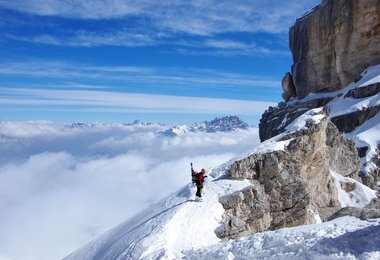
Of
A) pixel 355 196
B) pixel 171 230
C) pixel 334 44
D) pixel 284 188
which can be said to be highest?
pixel 334 44

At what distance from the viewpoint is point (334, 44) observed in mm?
101062

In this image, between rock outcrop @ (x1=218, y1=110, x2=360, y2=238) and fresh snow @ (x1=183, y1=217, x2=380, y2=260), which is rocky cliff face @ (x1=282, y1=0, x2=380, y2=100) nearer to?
rock outcrop @ (x1=218, y1=110, x2=360, y2=238)

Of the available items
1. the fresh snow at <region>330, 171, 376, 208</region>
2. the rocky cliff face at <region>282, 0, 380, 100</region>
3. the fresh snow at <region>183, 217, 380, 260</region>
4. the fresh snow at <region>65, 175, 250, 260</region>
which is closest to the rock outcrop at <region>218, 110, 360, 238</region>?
the fresh snow at <region>65, 175, 250, 260</region>

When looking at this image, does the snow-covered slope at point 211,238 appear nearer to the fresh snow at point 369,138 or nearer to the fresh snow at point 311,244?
the fresh snow at point 311,244

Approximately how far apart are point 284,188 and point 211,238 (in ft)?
27.9

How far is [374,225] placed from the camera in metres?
15.7

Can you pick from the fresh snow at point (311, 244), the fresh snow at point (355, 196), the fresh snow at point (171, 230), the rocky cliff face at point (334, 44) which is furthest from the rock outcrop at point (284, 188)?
the rocky cliff face at point (334, 44)

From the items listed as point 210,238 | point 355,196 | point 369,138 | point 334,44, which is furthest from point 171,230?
point 334,44

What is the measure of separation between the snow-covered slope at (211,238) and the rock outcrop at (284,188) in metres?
0.81

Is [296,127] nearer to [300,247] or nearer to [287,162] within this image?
[287,162]

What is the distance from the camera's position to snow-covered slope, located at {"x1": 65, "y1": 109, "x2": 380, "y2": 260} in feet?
48.8

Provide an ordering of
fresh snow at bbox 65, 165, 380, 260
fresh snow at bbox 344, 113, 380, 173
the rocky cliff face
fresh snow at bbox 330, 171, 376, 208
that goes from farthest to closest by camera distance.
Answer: the rocky cliff face
fresh snow at bbox 344, 113, 380, 173
fresh snow at bbox 330, 171, 376, 208
fresh snow at bbox 65, 165, 380, 260

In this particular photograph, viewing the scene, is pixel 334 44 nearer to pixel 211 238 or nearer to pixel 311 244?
pixel 211 238

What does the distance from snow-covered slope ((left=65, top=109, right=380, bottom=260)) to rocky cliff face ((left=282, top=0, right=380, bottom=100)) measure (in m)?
77.5
